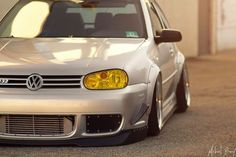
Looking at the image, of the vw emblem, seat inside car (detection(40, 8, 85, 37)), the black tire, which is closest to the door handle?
the black tire

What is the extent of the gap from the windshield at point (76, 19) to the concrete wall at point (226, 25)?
12.0 meters

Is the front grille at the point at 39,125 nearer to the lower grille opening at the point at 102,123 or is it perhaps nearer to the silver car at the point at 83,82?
the silver car at the point at 83,82

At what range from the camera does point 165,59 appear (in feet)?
27.4

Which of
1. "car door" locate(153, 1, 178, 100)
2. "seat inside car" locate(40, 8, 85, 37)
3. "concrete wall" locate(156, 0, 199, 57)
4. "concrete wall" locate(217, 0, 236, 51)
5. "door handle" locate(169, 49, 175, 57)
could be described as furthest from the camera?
"concrete wall" locate(217, 0, 236, 51)

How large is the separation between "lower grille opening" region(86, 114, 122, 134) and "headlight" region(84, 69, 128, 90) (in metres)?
0.27

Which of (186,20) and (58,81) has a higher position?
(58,81)

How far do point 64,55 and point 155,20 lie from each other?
75.5 inches

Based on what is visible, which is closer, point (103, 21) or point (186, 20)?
point (103, 21)

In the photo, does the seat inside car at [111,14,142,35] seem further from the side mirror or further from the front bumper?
the front bumper

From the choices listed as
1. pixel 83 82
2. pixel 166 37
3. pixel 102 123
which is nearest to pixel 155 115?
pixel 102 123

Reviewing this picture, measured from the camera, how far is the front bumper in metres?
6.73

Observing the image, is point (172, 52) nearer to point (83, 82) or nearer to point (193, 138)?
point (193, 138)

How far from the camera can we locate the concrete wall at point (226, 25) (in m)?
20.2

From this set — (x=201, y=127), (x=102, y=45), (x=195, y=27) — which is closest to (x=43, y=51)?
(x=102, y=45)
